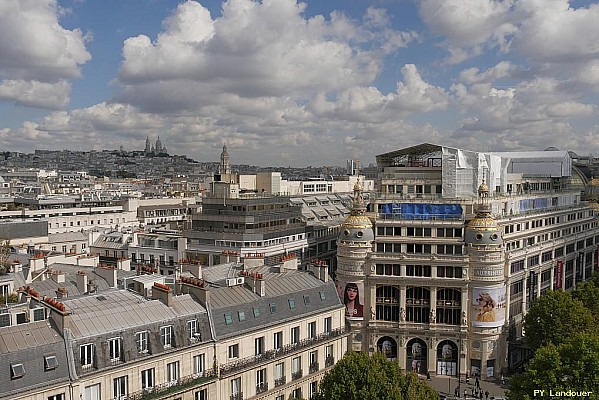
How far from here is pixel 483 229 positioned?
69.8m

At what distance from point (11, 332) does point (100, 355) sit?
5284mm

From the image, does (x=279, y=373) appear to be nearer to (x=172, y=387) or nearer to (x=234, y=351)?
(x=234, y=351)

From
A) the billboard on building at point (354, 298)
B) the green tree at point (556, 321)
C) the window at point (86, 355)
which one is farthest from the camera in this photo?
the billboard on building at point (354, 298)

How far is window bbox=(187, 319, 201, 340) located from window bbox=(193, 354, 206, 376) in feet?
4.37

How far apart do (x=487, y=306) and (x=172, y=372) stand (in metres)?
41.1

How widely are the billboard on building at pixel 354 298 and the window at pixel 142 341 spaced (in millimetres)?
36304

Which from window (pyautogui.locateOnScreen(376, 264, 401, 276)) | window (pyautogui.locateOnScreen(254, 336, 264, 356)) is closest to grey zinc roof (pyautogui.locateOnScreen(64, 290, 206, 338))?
window (pyautogui.locateOnScreen(254, 336, 264, 356))

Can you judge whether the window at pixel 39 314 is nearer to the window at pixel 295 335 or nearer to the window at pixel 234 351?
the window at pixel 234 351

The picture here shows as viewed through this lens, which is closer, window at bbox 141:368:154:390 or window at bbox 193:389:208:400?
window at bbox 141:368:154:390

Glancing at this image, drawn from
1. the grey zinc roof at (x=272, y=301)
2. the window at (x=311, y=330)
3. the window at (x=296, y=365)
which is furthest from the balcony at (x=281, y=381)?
the window at (x=311, y=330)

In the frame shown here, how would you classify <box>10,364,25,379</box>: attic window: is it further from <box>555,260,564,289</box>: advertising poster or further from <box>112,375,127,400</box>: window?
<box>555,260,564,289</box>: advertising poster

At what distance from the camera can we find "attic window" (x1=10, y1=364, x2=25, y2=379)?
111 feet

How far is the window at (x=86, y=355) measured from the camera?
122ft

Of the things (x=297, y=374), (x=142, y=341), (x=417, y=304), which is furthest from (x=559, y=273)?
(x=142, y=341)
